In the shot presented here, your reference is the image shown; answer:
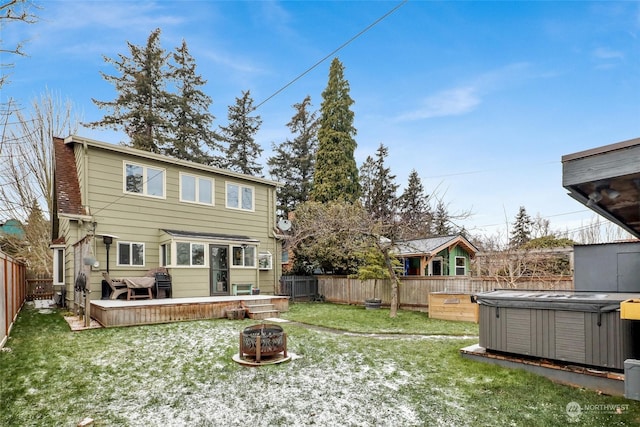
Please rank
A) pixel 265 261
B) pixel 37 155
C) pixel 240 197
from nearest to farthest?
pixel 240 197 < pixel 265 261 < pixel 37 155

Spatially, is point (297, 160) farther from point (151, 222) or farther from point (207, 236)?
point (151, 222)

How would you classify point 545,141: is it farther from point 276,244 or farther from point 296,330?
point 296,330

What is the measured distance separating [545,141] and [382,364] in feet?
42.4

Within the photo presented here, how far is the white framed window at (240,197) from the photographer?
1330cm

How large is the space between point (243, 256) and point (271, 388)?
861 centimetres

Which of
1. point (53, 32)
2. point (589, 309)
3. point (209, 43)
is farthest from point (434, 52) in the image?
point (53, 32)

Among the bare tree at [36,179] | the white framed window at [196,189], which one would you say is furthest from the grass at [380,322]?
the bare tree at [36,179]

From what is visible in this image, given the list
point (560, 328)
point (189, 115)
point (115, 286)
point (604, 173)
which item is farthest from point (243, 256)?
point (189, 115)

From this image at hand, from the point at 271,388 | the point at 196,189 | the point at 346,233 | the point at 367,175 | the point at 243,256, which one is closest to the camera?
the point at 271,388

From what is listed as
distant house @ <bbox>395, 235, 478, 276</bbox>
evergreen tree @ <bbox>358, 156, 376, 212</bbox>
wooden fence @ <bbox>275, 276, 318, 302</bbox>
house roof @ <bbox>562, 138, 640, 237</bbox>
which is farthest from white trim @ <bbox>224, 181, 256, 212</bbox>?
evergreen tree @ <bbox>358, 156, 376, 212</bbox>

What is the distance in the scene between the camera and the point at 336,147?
2017cm

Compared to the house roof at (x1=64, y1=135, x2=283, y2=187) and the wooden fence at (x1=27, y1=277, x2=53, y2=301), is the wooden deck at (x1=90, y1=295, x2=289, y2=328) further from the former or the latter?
the wooden fence at (x1=27, y1=277, x2=53, y2=301)

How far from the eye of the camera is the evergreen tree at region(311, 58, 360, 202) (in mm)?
19672

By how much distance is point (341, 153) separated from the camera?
65.6 feet
